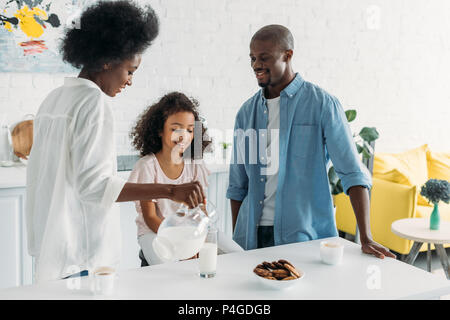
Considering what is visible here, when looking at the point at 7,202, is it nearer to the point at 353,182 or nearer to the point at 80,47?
the point at 80,47

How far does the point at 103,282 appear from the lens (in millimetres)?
1120

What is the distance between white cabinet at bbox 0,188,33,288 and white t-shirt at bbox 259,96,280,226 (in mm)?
1245

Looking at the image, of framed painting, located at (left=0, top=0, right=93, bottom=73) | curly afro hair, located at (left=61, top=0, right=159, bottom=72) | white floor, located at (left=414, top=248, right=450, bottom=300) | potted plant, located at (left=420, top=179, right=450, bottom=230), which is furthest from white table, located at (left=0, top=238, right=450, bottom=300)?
white floor, located at (left=414, top=248, right=450, bottom=300)

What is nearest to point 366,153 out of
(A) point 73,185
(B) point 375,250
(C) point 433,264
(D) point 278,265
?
(C) point 433,264

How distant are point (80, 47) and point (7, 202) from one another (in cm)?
119

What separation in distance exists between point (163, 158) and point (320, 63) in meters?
2.01

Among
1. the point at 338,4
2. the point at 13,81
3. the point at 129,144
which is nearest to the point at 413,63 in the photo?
the point at 338,4

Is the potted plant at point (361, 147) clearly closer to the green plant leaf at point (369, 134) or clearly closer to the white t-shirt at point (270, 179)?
the green plant leaf at point (369, 134)

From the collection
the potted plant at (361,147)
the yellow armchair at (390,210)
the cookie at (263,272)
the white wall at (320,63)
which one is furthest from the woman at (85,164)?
the yellow armchair at (390,210)

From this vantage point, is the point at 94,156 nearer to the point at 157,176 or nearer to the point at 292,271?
the point at 292,271

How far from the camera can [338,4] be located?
141 inches

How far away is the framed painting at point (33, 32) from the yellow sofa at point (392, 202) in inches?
89.9

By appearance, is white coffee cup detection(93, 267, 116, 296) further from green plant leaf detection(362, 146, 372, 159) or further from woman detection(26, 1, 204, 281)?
green plant leaf detection(362, 146, 372, 159)

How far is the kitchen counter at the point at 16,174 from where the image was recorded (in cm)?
214
